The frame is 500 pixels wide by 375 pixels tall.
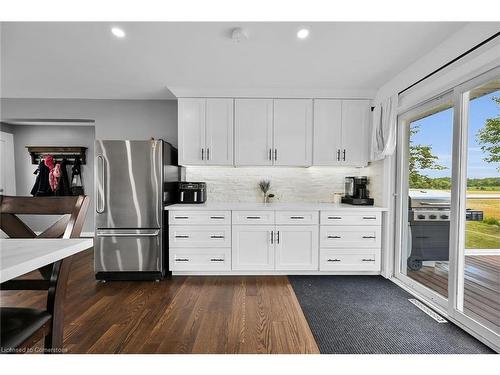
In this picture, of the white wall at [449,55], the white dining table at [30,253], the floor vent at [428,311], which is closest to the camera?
the white dining table at [30,253]

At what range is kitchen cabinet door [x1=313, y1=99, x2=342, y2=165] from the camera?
3330 millimetres

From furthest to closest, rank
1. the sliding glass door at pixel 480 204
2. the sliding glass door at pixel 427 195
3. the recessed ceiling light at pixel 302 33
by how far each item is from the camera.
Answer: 1. the sliding glass door at pixel 427 195
2. the recessed ceiling light at pixel 302 33
3. the sliding glass door at pixel 480 204

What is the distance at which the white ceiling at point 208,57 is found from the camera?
2.01 metres

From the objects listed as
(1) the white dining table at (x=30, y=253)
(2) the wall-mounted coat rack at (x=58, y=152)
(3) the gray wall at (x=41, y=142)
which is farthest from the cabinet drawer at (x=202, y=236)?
(2) the wall-mounted coat rack at (x=58, y=152)

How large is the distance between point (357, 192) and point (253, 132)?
1669mm

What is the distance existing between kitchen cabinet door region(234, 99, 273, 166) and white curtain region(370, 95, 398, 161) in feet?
4.35

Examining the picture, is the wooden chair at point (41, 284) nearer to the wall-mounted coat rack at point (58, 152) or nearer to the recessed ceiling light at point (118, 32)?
the recessed ceiling light at point (118, 32)

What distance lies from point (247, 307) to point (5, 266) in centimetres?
199

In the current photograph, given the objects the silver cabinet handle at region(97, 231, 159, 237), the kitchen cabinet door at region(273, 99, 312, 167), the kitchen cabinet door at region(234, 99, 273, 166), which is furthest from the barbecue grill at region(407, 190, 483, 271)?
the silver cabinet handle at region(97, 231, 159, 237)

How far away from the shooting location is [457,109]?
2072 mm

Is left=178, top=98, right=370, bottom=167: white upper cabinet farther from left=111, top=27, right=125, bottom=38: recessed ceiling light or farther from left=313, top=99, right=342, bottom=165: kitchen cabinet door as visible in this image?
left=111, top=27, right=125, bottom=38: recessed ceiling light

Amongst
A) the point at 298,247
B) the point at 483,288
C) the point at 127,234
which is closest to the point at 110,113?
the point at 127,234

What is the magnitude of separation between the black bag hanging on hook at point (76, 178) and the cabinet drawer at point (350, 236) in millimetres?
4598

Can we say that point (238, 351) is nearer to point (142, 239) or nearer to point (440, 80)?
point (142, 239)
